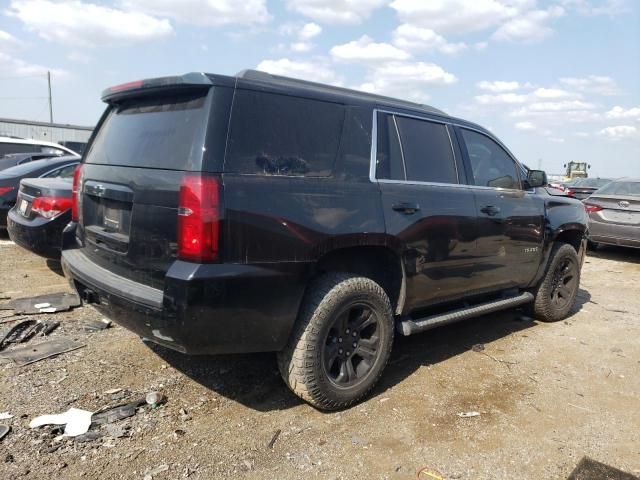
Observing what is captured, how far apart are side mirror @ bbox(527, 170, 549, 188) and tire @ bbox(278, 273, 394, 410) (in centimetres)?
235

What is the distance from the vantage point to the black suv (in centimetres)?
265

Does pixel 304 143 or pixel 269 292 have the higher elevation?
pixel 304 143

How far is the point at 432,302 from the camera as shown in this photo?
390cm

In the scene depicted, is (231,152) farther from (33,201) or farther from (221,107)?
(33,201)

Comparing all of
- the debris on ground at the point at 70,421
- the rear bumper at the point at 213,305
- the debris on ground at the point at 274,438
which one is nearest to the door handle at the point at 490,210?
the rear bumper at the point at 213,305

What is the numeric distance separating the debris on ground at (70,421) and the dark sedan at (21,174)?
5.52 m

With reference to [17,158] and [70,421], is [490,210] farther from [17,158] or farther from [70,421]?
[17,158]

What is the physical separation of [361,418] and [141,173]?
2015mm

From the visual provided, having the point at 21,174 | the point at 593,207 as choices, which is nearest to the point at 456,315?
the point at 21,174

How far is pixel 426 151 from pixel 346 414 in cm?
200

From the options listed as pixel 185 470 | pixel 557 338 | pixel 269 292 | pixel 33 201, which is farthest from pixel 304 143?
pixel 33 201

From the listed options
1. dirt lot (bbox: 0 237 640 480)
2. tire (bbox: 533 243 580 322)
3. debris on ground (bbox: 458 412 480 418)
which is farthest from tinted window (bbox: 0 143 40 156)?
debris on ground (bbox: 458 412 480 418)

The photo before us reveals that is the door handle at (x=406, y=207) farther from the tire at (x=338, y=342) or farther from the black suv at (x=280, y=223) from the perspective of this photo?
the tire at (x=338, y=342)

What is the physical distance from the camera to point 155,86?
9.87ft
